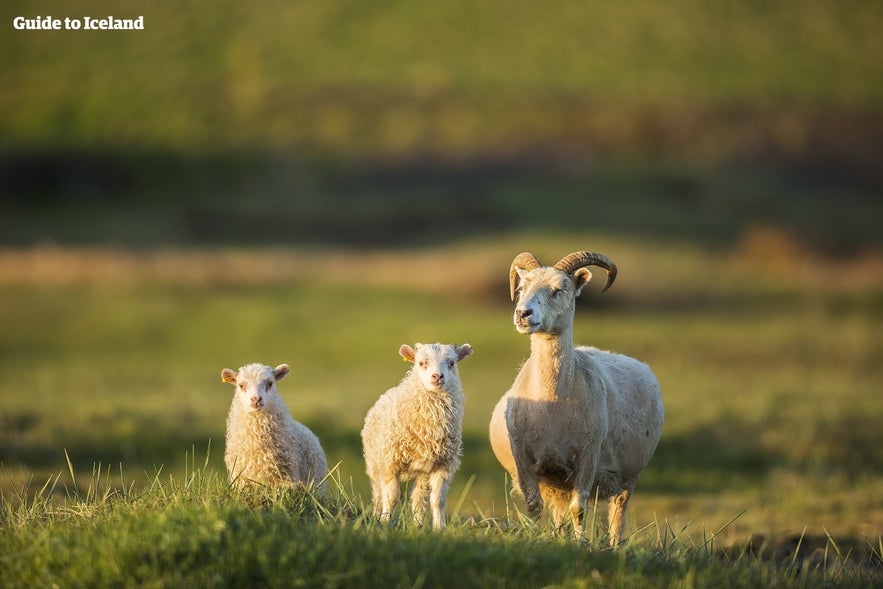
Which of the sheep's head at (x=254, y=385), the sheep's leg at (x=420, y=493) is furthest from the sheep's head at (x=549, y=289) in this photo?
the sheep's head at (x=254, y=385)

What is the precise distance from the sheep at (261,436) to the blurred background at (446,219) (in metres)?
2.15

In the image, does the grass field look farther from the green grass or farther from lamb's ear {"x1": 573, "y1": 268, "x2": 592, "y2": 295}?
the green grass

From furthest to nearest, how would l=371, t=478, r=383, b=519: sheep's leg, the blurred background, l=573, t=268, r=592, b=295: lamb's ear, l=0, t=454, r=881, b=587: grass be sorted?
the blurred background
l=573, t=268, r=592, b=295: lamb's ear
l=371, t=478, r=383, b=519: sheep's leg
l=0, t=454, r=881, b=587: grass

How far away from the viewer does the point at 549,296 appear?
30.6 feet

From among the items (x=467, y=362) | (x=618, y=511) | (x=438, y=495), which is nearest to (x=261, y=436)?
(x=438, y=495)

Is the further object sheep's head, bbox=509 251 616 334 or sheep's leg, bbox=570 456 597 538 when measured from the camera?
sheep's leg, bbox=570 456 597 538

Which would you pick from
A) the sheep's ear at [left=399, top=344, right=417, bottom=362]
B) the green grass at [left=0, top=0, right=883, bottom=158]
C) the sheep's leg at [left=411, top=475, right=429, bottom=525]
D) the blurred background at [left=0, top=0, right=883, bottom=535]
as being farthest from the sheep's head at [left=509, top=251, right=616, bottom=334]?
the green grass at [left=0, top=0, right=883, bottom=158]

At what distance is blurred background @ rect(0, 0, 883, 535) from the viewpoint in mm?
20578

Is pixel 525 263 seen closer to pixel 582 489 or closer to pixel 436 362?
pixel 436 362

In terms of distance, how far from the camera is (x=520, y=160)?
6544cm

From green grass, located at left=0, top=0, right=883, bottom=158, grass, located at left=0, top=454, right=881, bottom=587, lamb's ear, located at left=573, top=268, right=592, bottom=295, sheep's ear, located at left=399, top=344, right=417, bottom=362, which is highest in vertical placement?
green grass, located at left=0, top=0, right=883, bottom=158

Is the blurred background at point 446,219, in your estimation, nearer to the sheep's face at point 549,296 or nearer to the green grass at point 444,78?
the green grass at point 444,78

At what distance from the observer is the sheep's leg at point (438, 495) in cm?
865

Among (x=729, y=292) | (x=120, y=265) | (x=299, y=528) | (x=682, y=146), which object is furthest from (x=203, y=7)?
(x=299, y=528)
